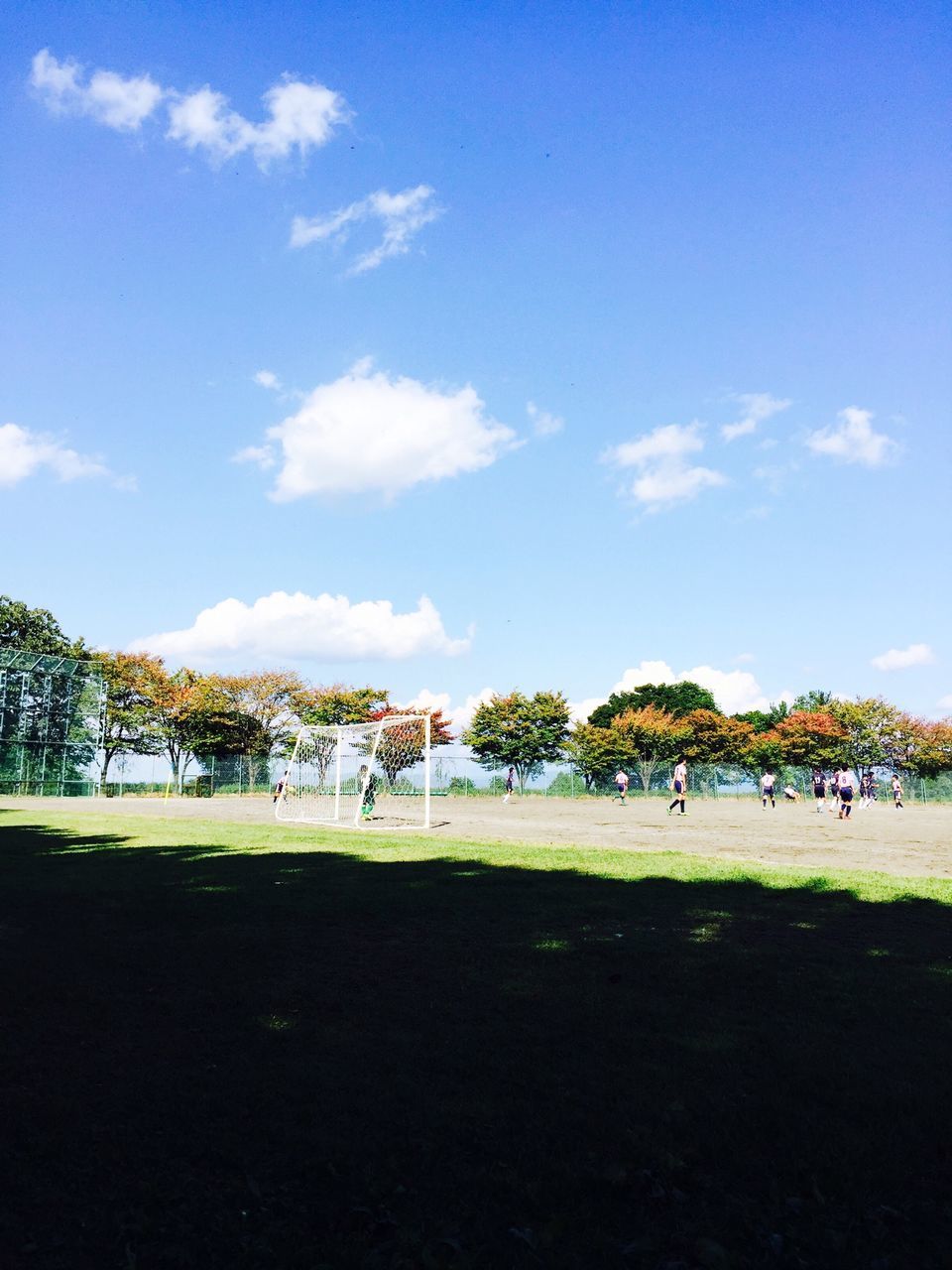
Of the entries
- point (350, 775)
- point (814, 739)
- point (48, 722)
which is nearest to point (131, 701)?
point (48, 722)

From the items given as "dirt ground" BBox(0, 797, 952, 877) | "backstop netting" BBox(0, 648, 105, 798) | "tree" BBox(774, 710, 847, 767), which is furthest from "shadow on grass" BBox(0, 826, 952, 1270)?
"tree" BBox(774, 710, 847, 767)

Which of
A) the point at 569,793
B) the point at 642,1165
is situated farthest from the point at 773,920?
the point at 569,793

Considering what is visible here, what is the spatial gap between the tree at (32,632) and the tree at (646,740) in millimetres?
38272

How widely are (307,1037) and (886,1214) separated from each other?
2865 mm

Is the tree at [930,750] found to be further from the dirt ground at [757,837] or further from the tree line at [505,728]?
the dirt ground at [757,837]

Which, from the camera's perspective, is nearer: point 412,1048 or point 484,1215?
point 484,1215

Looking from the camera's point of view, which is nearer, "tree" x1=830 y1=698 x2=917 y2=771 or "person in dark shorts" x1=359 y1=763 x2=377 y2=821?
"person in dark shorts" x1=359 y1=763 x2=377 y2=821

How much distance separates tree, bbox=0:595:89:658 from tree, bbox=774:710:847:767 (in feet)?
169

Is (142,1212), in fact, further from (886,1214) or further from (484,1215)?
(886,1214)

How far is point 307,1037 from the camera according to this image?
14.7 ft

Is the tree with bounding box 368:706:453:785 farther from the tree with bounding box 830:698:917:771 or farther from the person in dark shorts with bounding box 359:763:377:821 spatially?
the tree with bounding box 830:698:917:771

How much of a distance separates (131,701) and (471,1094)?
2162 inches

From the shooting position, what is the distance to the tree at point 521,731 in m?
58.8

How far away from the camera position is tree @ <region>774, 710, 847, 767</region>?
Answer: 6144 centimetres
